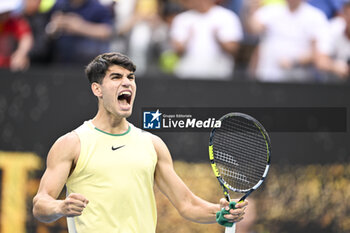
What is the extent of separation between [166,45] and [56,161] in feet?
10.3

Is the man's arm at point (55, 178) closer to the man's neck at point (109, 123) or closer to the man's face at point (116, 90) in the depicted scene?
the man's neck at point (109, 123)

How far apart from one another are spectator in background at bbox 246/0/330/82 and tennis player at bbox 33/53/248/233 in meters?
3.11

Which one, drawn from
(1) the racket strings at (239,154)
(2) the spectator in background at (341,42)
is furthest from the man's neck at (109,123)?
(2) the spectator in background at (341,42)

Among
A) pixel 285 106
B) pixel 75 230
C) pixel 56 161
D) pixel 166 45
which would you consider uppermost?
pixel 166 45

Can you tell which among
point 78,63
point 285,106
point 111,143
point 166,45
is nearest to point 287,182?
point 285,106

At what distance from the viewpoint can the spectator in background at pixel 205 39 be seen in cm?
698

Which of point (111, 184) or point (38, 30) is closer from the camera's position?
point (111, 184)

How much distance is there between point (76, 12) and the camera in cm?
693

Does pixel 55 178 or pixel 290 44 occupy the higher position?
pixel 290 44

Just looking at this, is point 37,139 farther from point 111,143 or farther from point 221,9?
point 111,143

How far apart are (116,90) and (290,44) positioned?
11.2 feet

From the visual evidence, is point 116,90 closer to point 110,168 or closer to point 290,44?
point 110,168

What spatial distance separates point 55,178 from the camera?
404 centimetres

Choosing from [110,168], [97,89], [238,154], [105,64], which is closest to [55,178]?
[110,168]
